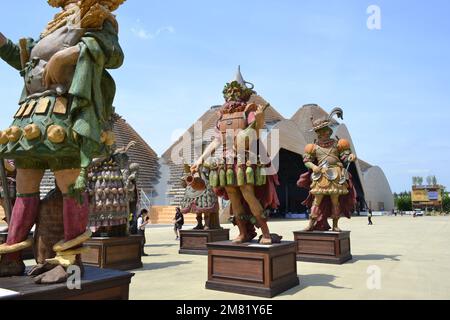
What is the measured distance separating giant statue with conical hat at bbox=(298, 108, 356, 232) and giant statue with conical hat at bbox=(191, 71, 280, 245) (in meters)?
2.33

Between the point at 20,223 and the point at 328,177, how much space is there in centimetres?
528

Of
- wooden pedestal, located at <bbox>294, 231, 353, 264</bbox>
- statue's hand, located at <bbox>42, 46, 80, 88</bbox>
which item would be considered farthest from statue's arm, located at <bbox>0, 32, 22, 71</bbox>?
wooden pedestal, located at <bbox>294, 231, 353, 264</bbox>

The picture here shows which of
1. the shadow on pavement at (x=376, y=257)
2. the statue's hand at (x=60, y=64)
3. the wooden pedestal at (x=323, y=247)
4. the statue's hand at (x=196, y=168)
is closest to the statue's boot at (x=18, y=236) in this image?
the statue's hand at (x=60, y=64)

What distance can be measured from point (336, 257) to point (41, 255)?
495 cm

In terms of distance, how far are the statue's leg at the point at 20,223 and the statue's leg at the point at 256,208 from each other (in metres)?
2.33

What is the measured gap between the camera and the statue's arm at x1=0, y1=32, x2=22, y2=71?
2596 mm

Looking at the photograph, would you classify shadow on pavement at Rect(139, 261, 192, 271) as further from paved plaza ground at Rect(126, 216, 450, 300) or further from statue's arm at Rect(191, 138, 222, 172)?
statue's arm at Rect(191, 138, 222, 172)

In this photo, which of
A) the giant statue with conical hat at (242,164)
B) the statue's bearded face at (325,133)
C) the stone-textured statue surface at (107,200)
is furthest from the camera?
the statue's bearded face at (325,133)

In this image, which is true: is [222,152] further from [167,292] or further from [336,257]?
[336,257]

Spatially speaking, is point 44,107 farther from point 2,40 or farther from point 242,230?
point 242,230

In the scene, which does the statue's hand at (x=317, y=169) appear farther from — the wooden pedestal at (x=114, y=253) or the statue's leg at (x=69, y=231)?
the statue's leg at (x=69, y=231)

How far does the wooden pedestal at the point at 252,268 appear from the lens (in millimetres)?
3912
